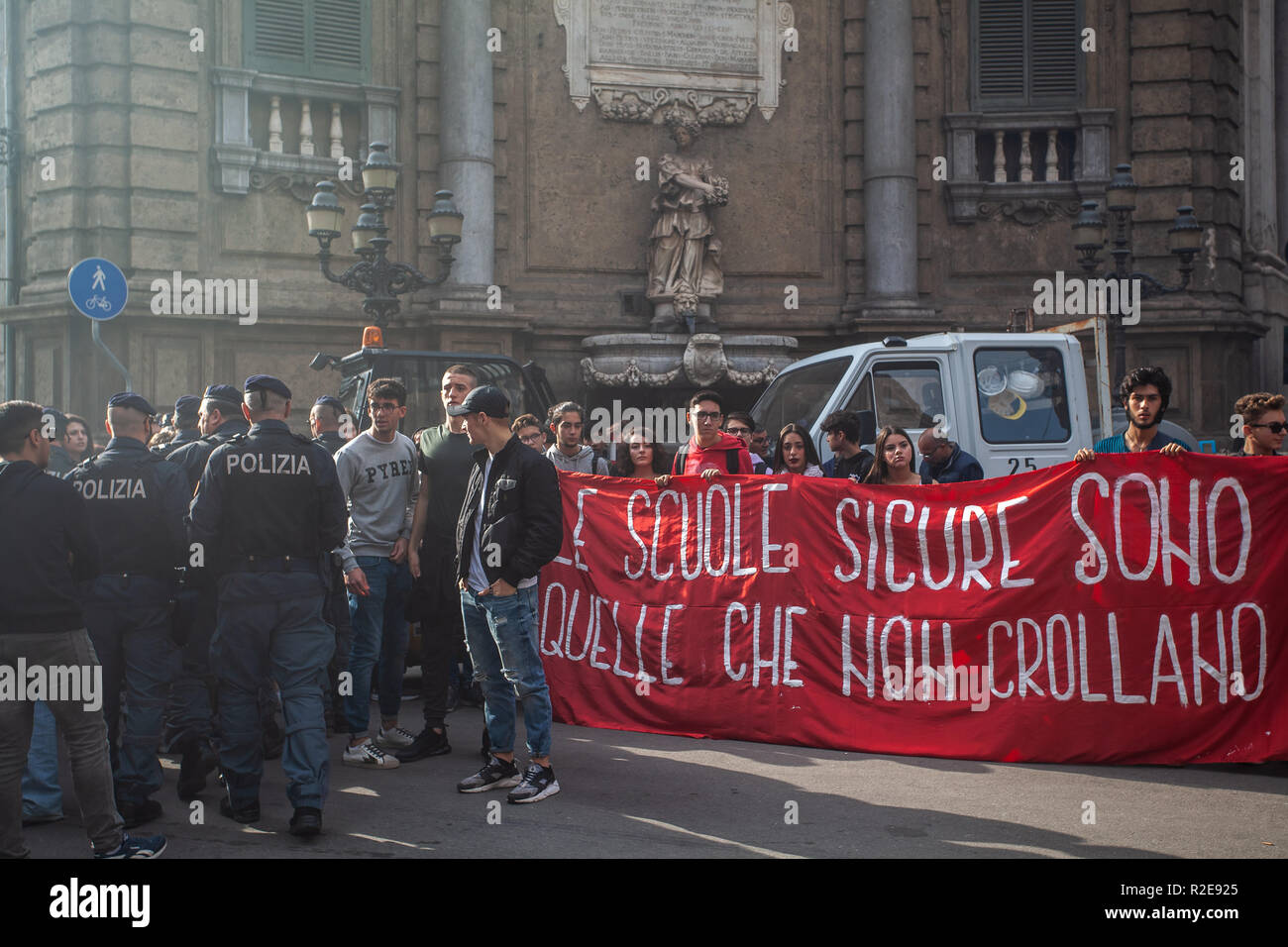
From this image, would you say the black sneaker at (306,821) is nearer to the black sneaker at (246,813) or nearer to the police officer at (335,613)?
the black sneaker at (246,813)

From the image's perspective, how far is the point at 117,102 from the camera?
17250mm

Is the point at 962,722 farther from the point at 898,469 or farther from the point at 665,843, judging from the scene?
the point at 665,843

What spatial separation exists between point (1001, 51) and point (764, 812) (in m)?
16.6

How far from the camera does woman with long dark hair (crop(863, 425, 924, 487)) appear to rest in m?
8.66

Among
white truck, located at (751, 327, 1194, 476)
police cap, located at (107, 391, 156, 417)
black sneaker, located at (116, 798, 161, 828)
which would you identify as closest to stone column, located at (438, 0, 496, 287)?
white truck, located at (751, 327, 1194, 476)

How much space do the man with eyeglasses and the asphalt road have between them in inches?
69.1

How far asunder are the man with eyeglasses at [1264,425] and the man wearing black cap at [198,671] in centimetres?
559

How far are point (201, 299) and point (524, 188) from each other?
15.4ft

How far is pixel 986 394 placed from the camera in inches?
431

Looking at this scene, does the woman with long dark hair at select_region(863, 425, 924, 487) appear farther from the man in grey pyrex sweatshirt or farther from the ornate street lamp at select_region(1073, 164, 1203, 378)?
the ornate street lamp at select_region(1073, 164, 1203, 378)

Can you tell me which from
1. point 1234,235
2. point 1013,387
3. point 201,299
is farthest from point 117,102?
point 1234,235

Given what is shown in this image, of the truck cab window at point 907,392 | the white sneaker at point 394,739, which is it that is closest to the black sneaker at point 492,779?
the white sneaker at point 394,739

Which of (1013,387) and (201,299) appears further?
(201,299)

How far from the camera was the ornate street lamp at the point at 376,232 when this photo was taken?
14422 millimetres
